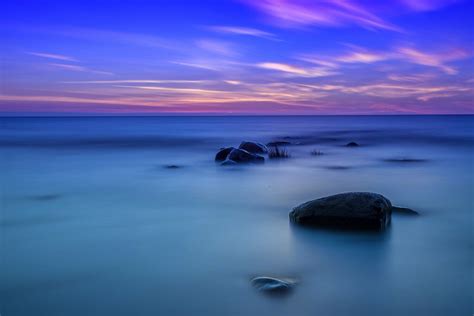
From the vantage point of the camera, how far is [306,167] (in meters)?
18.8

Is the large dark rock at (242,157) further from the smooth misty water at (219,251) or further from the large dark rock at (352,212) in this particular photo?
the large dark rock at (352,212)

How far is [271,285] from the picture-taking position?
599cm

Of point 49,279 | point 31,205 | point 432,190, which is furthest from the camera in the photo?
point 432,190

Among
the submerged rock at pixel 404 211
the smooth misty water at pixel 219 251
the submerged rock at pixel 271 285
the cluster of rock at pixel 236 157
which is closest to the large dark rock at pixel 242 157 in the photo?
the cluster of rock at pixel 236 157

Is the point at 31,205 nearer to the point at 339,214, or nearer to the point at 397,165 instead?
the point at 339,214

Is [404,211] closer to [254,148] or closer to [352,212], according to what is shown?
[352,212]

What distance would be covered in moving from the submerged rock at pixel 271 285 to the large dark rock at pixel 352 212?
2399 millimetres

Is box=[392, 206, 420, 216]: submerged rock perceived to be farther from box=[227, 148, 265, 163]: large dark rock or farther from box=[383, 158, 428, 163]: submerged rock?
box=[383, 158, 428, 163]: submerged rock

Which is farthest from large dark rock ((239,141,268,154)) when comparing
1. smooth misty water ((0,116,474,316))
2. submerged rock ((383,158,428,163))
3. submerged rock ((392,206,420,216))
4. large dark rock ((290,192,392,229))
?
large dark rock ((290,192,392,229))

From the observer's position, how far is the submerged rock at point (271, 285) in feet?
19.3

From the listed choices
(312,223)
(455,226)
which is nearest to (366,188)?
(455,226)

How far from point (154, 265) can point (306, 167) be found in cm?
1253

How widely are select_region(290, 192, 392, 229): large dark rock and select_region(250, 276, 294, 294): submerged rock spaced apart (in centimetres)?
240

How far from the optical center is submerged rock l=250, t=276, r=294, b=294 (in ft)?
19.3
